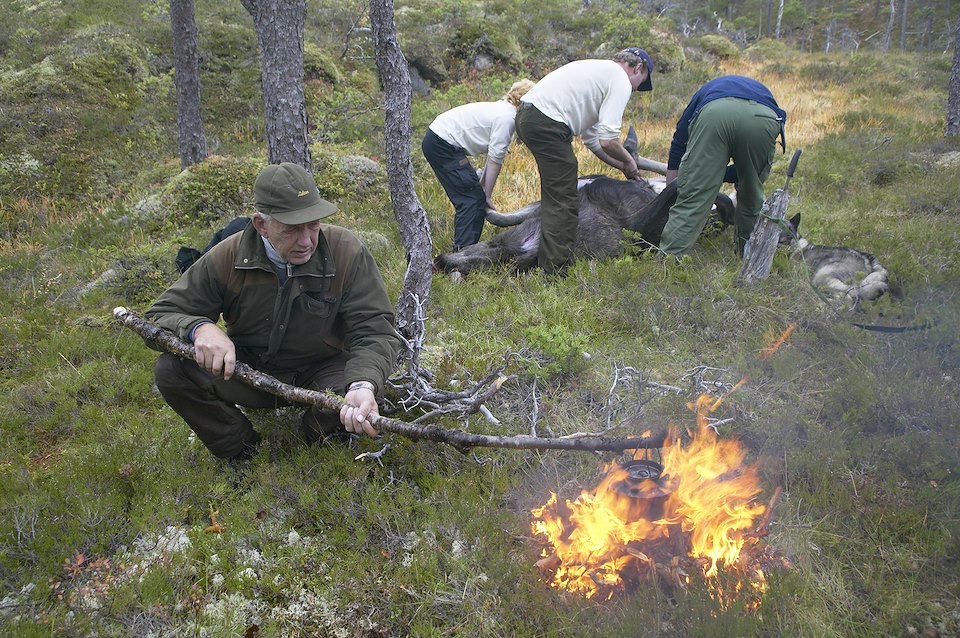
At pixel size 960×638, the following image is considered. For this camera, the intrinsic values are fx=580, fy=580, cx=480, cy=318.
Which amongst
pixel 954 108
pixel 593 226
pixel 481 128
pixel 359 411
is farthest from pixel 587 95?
pixel 954 108

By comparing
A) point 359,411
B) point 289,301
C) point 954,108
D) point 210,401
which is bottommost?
point 210,401

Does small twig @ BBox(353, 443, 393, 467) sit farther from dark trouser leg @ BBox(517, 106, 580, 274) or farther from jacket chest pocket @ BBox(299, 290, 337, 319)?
dark trouser leg @ BBox(517, 106, 580, 274)

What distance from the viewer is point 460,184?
20.8 ft

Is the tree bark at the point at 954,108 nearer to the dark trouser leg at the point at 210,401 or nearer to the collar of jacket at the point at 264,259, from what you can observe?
the collar of jacket at the point at 264,259

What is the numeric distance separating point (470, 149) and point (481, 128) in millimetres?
253

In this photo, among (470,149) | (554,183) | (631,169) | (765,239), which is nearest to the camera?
(765,239)

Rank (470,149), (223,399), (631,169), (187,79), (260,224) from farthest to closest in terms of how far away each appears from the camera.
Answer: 1. (187,79)
2. (470,149)
3. (631,169)
4. (223,399)
5. (260,224)

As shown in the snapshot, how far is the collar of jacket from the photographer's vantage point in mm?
3217

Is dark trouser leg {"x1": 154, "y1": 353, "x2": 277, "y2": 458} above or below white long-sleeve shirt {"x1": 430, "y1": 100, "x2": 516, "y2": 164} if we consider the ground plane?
below

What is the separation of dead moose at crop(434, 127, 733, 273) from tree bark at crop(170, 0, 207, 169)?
6.33 metres

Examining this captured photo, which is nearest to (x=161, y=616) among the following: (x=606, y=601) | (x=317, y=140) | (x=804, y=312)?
(x=606, y=601)

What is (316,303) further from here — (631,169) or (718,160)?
(631,169)

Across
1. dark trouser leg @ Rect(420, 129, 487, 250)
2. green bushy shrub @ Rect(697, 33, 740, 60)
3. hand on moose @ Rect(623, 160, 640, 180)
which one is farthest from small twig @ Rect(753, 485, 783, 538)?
green bushy shrub @ Rect(697, 33, 740, 60)

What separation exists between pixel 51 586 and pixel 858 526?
393 centimetres
